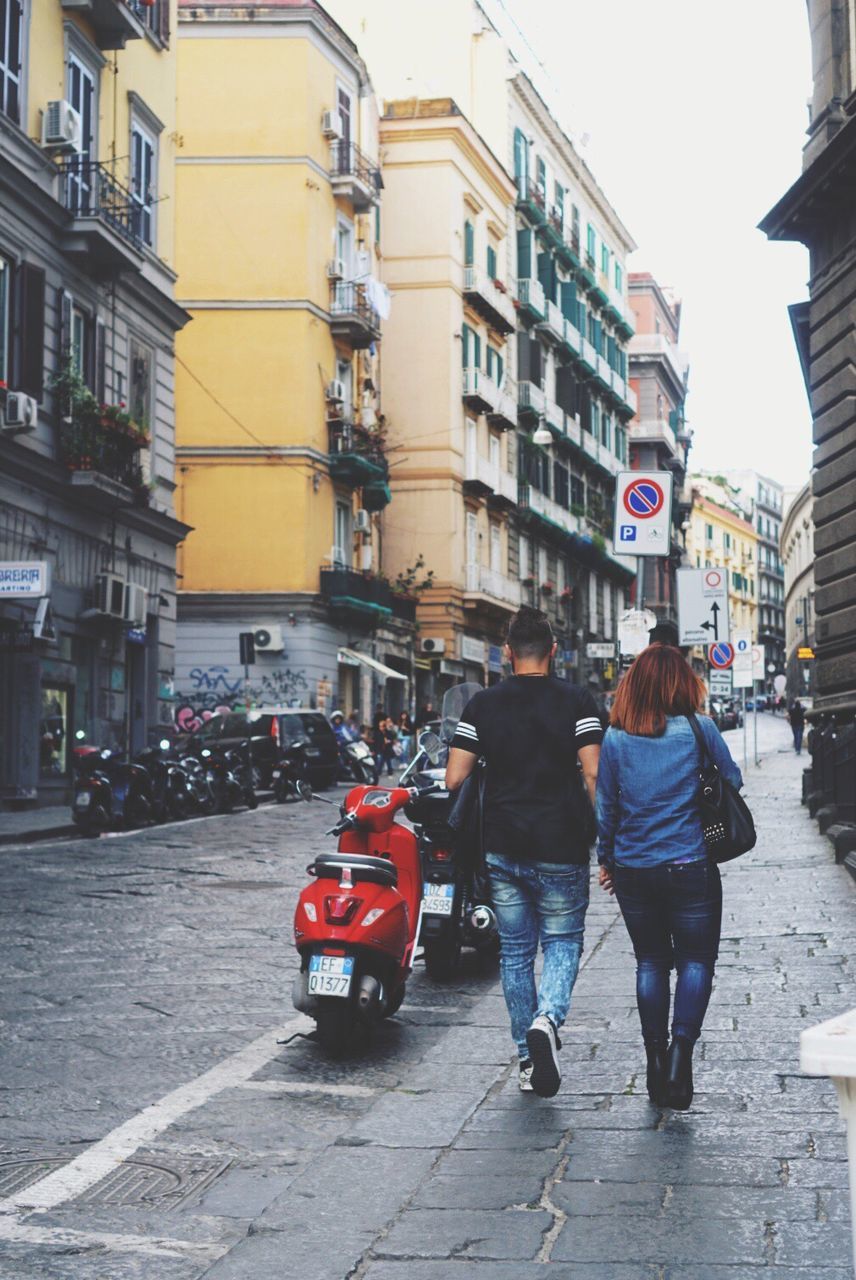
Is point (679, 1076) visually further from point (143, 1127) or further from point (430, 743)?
point (430, 743)

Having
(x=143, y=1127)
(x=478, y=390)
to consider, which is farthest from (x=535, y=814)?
(x=478, y=390)

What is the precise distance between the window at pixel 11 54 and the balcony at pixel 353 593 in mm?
18323

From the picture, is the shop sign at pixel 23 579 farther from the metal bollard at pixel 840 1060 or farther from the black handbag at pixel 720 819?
the metal bollard at pixel 840 1060

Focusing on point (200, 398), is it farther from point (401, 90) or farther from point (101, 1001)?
point (101, 1001)

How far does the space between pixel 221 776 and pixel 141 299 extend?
8651mm

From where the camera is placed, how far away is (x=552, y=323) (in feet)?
198

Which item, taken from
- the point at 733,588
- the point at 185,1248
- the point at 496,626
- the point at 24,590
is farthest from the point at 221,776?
the point at 733,588

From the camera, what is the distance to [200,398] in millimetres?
40875

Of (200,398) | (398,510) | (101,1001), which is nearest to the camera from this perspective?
(101,1001)

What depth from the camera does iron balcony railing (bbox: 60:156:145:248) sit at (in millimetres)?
25812

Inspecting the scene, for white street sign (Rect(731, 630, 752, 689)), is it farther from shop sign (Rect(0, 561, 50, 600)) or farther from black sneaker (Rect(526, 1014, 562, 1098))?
black sneaker (Rect(526, 1014, 562, 1098))

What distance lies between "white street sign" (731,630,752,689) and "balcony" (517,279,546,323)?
20299 millimetres

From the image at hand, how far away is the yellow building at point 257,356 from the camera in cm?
4066

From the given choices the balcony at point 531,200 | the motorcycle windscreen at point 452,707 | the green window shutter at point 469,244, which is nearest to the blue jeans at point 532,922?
the motorcycle windscreen at point 452,707
